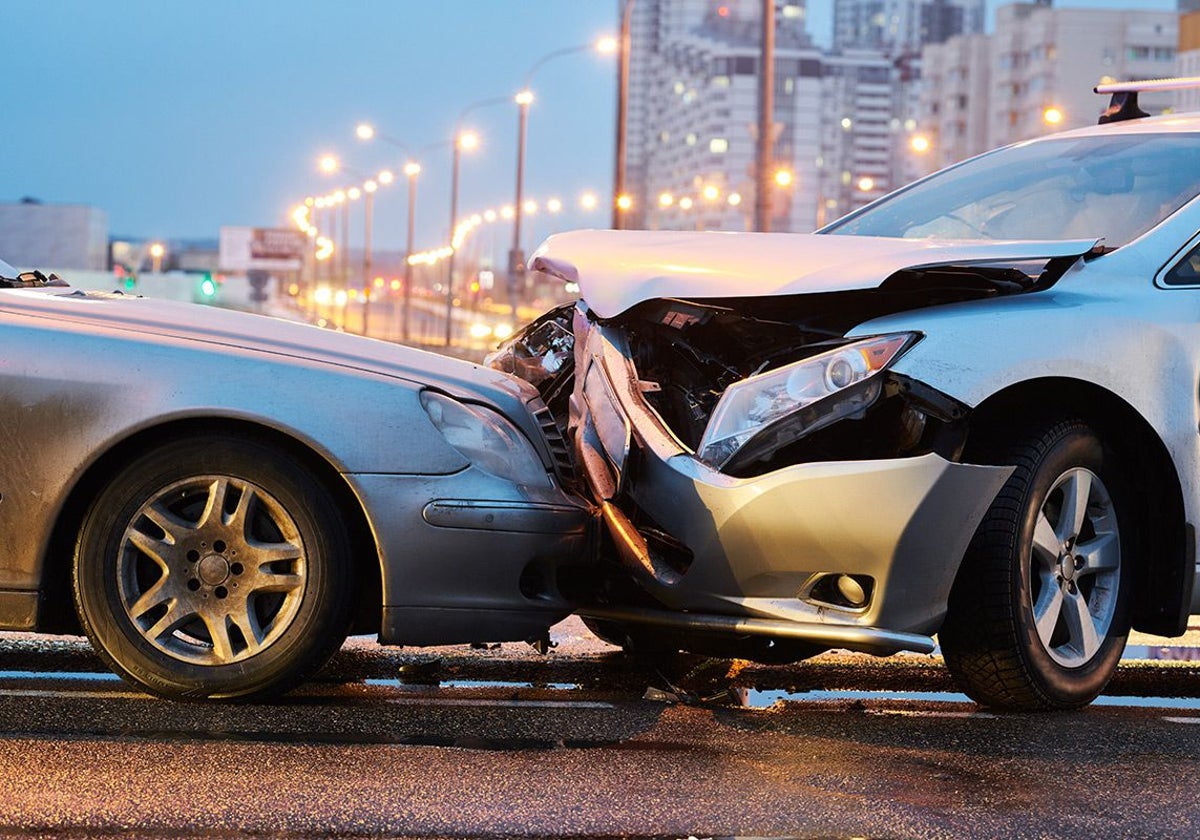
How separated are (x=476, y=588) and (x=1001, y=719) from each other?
145 centimetres

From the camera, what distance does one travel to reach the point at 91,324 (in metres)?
4.78

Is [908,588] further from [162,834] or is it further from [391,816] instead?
[162,834]

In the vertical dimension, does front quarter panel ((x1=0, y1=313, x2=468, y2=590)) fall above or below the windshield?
below

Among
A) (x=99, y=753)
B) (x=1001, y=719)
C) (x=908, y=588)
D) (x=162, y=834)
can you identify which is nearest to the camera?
(x=162, y=834)

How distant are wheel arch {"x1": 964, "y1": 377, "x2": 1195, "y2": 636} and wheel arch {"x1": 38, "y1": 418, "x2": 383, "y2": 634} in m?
1.66

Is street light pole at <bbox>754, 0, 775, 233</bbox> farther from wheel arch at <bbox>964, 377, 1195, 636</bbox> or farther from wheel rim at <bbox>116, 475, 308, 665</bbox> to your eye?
wheel rim at <bbox>116, 475, 308, 665</bbox>

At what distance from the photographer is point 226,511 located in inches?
185

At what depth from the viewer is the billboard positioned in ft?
327

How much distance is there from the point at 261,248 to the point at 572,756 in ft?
322

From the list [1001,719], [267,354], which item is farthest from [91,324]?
[1001,719]

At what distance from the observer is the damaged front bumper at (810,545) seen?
180 inches

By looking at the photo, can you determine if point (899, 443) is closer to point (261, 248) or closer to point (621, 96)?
point (621, 96)

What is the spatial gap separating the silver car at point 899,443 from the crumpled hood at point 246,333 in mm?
498

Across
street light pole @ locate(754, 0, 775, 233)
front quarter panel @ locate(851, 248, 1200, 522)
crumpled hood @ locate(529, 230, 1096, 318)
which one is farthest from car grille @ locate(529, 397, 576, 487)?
street light pole @ locate(754, 0, 775, 233)
